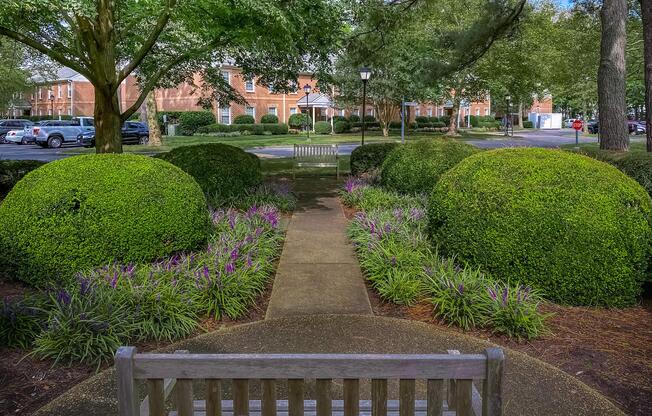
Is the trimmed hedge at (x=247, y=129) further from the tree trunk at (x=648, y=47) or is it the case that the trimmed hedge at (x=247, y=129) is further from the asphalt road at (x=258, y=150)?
the tree trunk at (x=648, y=47)

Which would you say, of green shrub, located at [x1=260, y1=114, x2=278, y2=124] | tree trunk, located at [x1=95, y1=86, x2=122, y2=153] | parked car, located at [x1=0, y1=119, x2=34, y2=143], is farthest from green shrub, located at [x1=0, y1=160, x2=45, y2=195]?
green shrub, located at [x1=260, y1=114, x2=278, y2=124]

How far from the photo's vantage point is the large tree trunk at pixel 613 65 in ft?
37.2

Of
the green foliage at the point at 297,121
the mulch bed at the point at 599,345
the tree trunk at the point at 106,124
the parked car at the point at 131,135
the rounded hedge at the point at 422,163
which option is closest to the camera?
the mulch bed at the point at 599,345

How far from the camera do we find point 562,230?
5.00 m

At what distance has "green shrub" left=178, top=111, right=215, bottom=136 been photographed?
145 feet

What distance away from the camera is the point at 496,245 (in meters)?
5.23

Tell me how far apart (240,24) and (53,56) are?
3643mm

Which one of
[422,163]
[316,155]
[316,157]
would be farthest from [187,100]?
[422,163]

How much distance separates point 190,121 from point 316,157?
31.3 m

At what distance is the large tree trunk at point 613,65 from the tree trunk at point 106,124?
9.90 metres

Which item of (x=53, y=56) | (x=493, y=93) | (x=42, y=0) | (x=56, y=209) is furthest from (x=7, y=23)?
(x=493, y=93)

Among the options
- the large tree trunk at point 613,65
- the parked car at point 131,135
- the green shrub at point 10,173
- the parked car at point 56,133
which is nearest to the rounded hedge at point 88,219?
the green shrub at point 10,173

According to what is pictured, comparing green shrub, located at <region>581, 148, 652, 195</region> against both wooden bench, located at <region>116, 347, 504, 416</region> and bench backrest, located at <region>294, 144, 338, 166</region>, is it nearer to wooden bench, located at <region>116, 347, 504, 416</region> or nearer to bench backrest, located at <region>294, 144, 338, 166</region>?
wooden bench, located at <region>116, 347, 504, 416</region>

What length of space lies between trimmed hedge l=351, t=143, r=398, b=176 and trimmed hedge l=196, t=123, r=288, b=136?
31.0 metres
